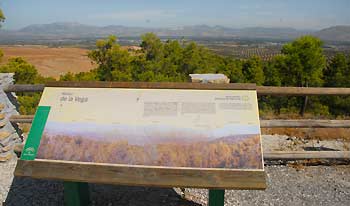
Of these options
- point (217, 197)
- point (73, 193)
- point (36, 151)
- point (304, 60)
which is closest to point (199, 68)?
point (304, 60)

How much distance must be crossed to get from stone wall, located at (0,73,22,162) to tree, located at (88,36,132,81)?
14.8m

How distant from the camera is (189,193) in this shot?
3.81 metres

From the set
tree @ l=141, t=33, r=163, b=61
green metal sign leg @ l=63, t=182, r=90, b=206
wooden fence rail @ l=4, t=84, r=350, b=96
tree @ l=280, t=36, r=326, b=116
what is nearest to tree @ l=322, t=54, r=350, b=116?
tree @ l=280, t=36, r=326, b=116

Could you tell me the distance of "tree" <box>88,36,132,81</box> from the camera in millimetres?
19891

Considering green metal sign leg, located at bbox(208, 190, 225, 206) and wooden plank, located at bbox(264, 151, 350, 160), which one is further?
wooden plank, located at bbox(264, 151, 350, 160)

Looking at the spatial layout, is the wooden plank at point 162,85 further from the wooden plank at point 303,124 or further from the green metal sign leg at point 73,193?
the wooden plank at point 303,124

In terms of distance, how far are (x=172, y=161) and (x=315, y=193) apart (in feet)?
7.30

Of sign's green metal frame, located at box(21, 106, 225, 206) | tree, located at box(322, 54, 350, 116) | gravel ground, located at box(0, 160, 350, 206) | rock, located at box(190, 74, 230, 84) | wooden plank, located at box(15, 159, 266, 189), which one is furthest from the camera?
tree, located at box(322, 54, 350, 116)

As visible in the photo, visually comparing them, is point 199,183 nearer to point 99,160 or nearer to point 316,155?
point 99,160

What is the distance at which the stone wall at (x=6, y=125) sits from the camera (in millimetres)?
4453

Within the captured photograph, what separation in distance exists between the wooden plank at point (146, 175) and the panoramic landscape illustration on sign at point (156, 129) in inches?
2.0

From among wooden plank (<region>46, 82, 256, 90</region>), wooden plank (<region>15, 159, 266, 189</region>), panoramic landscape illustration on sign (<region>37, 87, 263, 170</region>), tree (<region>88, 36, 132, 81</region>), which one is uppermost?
wooden plank (<region>46, 82, 256, 90</region>)

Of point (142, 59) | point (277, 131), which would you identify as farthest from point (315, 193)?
point (142, 59)

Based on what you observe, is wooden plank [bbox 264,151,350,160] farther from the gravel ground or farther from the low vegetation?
the low vegetation
